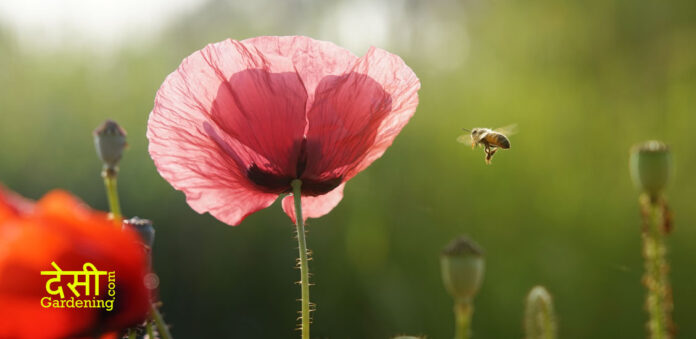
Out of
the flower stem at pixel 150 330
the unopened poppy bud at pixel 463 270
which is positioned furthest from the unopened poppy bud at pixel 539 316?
the flower stem at pixel 150 330

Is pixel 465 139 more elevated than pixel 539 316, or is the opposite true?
pixel 465 139

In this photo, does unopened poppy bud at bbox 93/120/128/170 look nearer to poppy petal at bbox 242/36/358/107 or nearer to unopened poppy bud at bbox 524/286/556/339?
poppy petal at bbox 242/36/358/107

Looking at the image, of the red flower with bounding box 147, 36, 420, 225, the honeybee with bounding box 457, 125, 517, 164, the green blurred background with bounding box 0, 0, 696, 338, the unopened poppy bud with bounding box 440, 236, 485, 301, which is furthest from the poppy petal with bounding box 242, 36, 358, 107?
the green blurred background with bounding box 0, 0, 696, 338

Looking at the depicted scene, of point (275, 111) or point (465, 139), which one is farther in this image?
point (465, 139)

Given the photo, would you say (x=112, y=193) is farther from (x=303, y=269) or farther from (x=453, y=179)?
(x=453, y=179)

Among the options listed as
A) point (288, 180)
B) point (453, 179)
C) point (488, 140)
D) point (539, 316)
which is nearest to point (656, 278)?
point (539, 316)

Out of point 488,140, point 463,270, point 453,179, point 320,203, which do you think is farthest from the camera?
point 453,179
